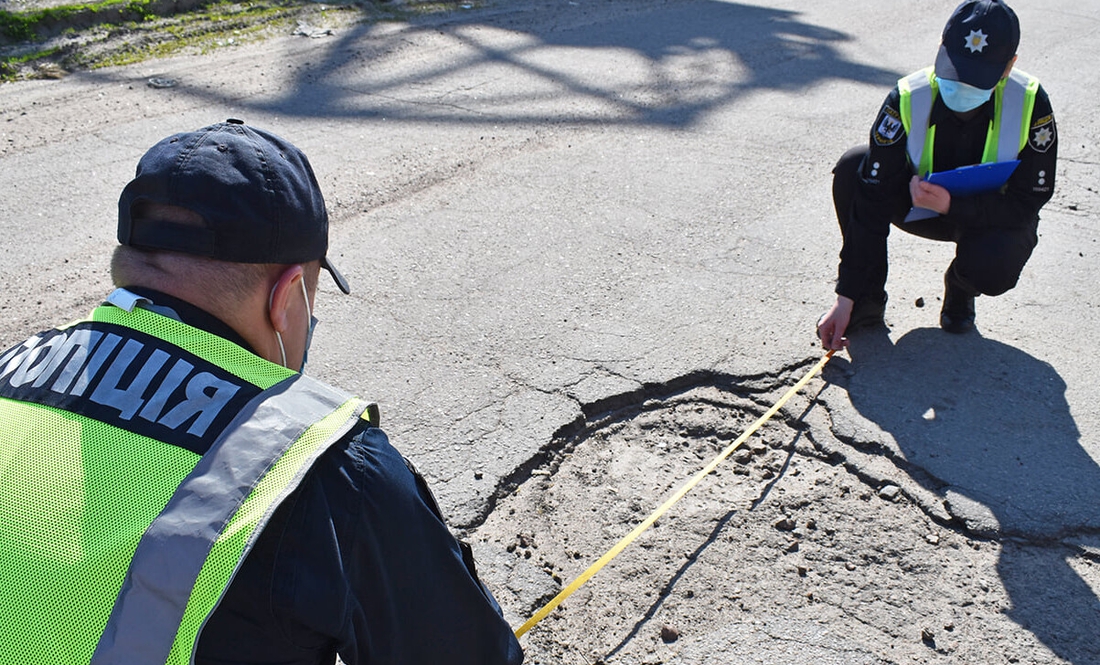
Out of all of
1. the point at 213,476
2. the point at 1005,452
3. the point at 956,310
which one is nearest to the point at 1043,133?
the point at 956,310

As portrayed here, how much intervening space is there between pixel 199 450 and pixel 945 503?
2.32 metres

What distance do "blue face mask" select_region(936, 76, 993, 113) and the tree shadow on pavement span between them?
2.78 m

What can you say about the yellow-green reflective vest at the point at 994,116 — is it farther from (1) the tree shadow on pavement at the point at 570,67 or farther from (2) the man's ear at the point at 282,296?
(1) the tree shadow on pavement at the point at 570,67

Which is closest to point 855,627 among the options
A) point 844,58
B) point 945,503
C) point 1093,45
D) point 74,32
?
point 945,503

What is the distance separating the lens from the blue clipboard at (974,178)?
3365 mm

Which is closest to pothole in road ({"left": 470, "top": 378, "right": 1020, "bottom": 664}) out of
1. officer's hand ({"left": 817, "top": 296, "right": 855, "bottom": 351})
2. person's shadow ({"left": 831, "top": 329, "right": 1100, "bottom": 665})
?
person's shadow ({"left": 831, "top": 329, "right": 1100, "bottom": 665})

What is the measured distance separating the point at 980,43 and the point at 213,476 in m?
2.84

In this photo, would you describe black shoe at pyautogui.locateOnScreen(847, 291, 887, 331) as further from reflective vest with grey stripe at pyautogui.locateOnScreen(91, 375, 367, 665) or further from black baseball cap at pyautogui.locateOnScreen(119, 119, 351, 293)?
reflective vest with grey stripe at pyautogui.locateOnScreen(91, 375, 367, 665)

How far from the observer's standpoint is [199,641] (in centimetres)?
130

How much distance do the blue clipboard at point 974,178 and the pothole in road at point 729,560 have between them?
106 centimetres

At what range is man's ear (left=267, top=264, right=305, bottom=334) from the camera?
159 centimetres

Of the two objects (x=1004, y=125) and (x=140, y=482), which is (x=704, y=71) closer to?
(x=1004, y=125)

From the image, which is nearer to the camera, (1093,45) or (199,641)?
(199,641)

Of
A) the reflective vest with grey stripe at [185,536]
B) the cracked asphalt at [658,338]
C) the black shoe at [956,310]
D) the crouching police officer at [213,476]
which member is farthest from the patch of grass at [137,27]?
the reflective vest with grey stripe at [185,536]
